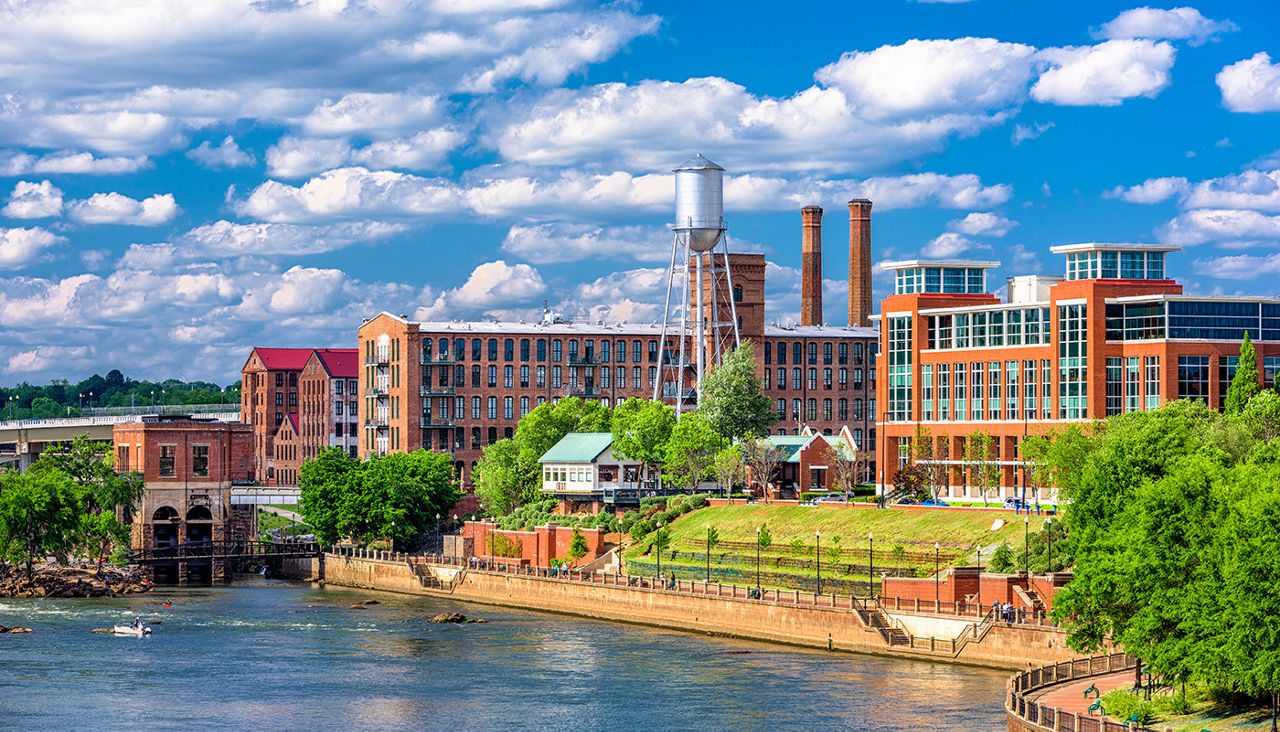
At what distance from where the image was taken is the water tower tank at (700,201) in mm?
150750

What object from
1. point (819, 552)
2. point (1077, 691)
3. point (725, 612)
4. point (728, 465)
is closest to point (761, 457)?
point (728, 465)

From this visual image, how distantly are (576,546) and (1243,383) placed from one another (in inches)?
1811

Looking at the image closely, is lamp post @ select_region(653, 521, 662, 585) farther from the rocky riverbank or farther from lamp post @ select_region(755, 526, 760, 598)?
the rocky riverbank

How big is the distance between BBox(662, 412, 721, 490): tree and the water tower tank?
68.9 ft

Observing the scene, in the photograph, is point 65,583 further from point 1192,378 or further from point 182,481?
point 1192,378

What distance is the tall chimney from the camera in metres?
178

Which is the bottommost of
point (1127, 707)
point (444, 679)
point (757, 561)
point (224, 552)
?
point (444, 679)

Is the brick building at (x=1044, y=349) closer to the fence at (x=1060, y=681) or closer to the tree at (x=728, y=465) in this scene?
the tree at (x=728, y=465)

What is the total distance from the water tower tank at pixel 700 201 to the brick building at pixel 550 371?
1250 centimetres

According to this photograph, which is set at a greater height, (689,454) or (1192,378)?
(1192,378)

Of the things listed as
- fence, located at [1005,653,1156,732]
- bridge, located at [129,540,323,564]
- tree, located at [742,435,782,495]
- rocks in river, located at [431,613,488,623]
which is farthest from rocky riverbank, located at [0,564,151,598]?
fence, located at [1005,653,1156,732]

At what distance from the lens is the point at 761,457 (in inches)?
5285

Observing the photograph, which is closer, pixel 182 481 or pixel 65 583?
pixel 65 583

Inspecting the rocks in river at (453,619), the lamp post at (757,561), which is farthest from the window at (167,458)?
the lamp post at (757,561)
